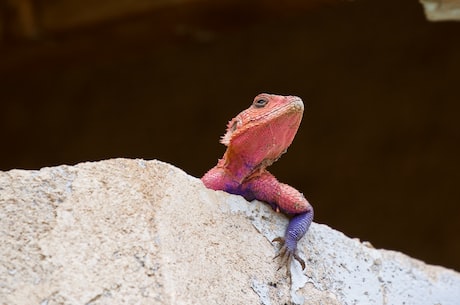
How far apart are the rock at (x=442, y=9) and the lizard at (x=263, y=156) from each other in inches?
55.4

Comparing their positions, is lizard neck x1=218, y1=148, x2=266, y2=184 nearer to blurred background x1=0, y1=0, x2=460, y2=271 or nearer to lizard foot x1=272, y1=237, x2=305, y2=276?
lizard foot x1=272, y1=237, x2=305, y2=276

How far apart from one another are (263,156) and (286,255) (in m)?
0.42

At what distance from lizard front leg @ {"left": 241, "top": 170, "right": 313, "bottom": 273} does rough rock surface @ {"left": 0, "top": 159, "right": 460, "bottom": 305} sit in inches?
1.6

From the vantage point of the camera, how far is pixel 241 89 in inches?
280

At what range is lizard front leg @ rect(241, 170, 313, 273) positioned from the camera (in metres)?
2.39

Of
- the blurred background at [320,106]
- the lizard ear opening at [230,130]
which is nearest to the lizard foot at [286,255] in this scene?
the lizard ear opening at [230,130]

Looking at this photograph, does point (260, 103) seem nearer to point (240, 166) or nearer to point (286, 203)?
point (240, 166)

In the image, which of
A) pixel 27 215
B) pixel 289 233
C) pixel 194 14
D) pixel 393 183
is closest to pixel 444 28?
pixel 393 183

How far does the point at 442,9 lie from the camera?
12.1 feet

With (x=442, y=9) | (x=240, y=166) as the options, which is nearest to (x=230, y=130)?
(x=240, y=166)

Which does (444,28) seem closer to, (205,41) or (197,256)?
(205,41)

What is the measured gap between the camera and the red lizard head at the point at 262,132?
8.44ft

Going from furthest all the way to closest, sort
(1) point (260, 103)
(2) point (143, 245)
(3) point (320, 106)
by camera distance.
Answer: (3) point (320, 106) → (1) point (260, 103) → (2) point (143, 245)

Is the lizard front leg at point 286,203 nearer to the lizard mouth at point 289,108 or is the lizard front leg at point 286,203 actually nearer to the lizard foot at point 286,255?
the lizard foot at point 286,255
